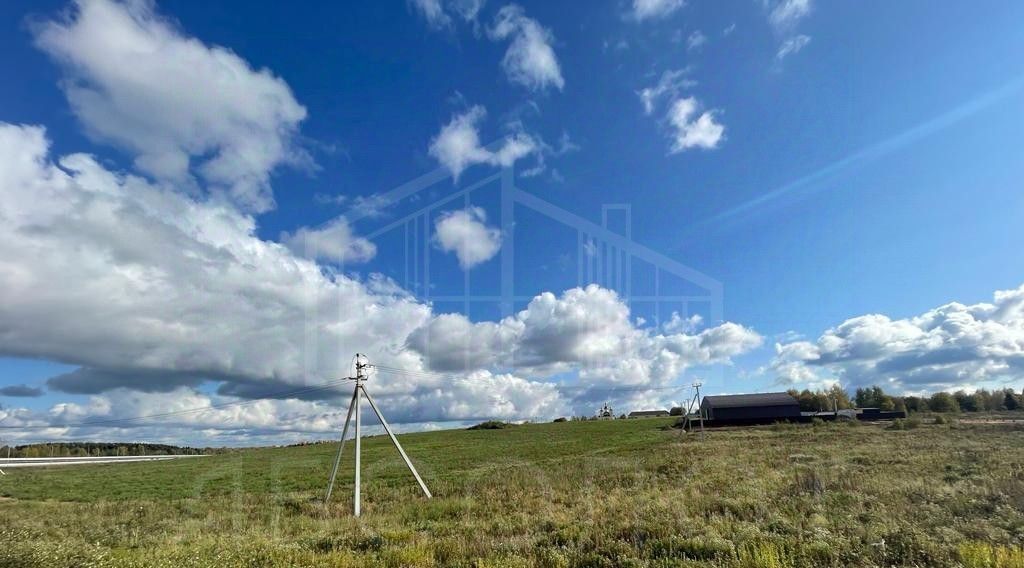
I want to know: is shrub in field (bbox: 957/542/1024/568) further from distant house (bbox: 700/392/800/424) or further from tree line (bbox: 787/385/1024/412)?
tree line (bbox: 787/385/1024/412)

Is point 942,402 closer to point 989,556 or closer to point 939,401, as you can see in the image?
point 939,401

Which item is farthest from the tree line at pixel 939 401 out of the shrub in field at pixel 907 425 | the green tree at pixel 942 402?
the shrub in field at pixel 907 425

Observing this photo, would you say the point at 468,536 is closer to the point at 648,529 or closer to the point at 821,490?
the point at 648,529

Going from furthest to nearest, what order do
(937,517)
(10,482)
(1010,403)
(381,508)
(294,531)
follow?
(1010,403) < (10,482) < (381,508) < (294,531) < (937,517)

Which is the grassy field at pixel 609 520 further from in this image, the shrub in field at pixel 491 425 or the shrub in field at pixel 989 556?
the shrub in field at pixel 491 425

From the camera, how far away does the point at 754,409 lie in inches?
3435

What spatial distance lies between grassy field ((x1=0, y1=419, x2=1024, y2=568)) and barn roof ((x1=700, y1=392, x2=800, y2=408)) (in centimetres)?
5865

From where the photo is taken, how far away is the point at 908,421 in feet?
192

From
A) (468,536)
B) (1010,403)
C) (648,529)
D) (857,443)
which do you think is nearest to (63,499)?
(468,536)

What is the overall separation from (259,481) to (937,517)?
37565 mm

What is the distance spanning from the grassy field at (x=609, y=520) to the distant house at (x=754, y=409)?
57.3 m

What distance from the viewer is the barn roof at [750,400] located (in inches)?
3452

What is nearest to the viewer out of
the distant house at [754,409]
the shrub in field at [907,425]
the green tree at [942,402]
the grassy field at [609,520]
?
the grassy field at [609,520]

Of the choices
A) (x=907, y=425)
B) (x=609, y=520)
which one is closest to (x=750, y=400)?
(x=907, y=425)
